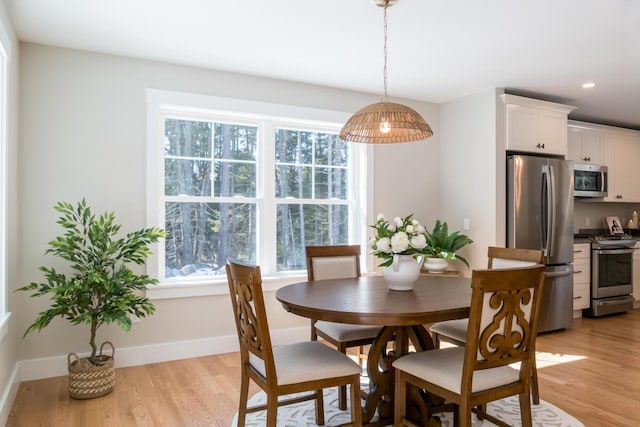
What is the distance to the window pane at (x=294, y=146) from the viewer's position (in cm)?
431

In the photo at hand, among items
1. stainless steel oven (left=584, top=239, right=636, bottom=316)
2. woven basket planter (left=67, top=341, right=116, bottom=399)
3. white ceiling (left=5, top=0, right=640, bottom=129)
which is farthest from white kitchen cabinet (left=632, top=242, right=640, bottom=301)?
woven basket planter (left=67, top=341, right=116, bottom=399)

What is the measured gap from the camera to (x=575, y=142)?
217 inches

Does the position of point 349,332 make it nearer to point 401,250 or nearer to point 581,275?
point 401,250

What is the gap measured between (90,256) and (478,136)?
12.1 feet

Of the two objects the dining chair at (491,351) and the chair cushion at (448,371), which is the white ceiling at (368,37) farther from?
the chair cushion at (448,371)

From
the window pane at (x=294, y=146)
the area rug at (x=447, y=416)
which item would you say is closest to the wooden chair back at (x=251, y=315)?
the area rug at (x=447, y=416)

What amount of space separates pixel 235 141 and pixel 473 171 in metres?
2.42

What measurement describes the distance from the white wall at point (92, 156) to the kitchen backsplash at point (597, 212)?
447 centimetres

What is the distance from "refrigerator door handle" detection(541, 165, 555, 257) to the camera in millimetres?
4461

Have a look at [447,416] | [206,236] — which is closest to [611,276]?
[447,416]

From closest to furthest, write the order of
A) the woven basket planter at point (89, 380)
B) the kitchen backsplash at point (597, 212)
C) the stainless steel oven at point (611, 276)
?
the woven basket planter at point (89, 380)
the stainless steel oven at point (611, 276)
the kitchen backsplash at point (597, 212)

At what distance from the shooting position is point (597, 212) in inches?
248

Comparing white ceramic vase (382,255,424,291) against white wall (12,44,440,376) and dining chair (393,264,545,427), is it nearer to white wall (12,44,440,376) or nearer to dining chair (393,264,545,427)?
→ dining chair (393,264,545,427)

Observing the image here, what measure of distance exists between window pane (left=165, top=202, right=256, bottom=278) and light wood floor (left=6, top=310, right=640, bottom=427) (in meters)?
0.79
